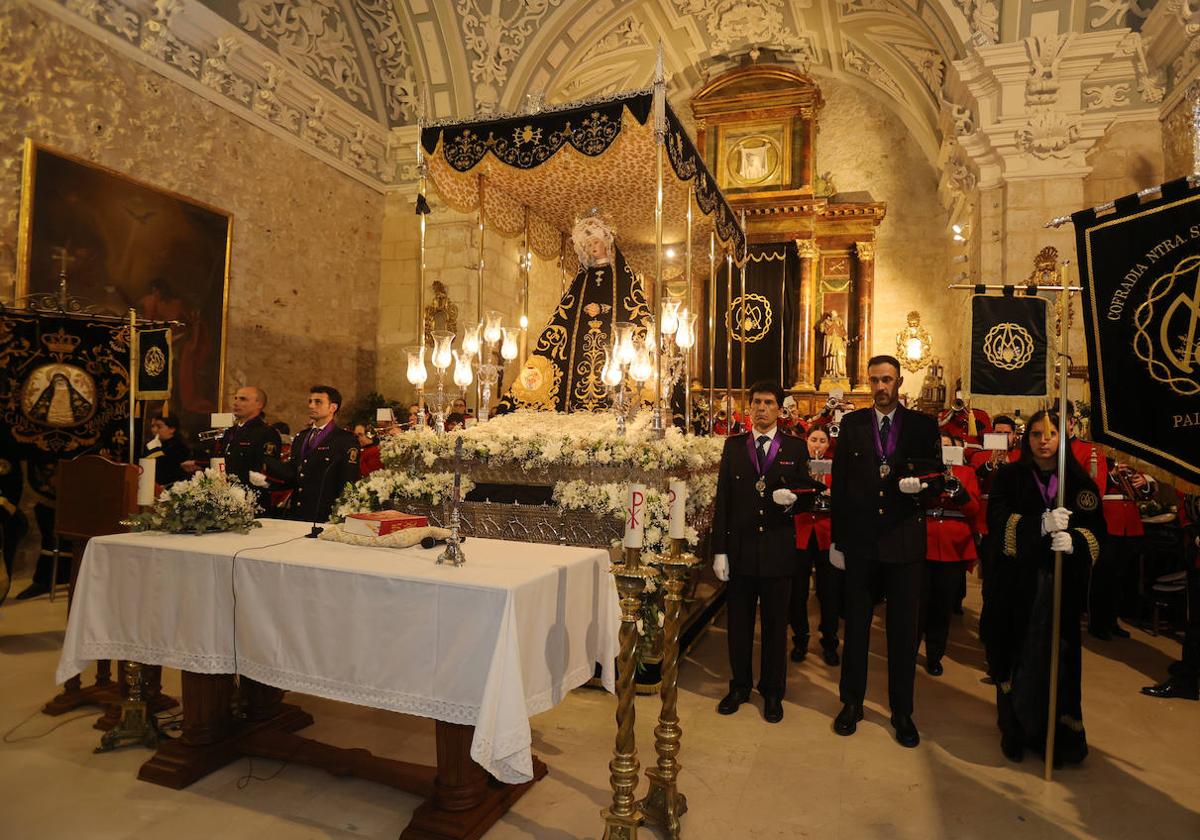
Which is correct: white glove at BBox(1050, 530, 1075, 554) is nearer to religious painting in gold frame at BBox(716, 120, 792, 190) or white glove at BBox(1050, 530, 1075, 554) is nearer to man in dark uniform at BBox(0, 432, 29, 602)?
man in dark uniform at BBox(0, 432, 29, 602)

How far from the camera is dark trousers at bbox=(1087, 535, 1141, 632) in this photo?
19.3 ft

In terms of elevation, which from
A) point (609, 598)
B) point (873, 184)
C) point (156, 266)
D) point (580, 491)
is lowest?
point (609, 598)

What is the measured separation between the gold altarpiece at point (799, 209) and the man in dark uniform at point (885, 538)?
10357mm

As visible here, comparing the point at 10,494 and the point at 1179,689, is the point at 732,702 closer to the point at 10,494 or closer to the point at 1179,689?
the point at 1179,689

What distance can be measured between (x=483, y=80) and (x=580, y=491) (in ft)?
31.3

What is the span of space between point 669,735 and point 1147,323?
264 centimetres

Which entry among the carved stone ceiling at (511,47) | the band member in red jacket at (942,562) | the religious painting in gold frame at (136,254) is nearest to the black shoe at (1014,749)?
the band member in red jacket at (942,562)

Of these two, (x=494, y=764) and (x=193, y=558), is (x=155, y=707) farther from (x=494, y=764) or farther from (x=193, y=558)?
(x=494, y=764)

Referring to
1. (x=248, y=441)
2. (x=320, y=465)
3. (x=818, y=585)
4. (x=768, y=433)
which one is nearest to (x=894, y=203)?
(x=818, y=585)

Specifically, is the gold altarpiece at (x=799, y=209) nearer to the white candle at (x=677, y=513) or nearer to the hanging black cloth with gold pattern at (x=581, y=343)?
the hanging black cloth with gold pattern at (x=581, y=343)

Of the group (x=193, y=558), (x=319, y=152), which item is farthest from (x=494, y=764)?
(x=319, y=152)

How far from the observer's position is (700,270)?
595 inches

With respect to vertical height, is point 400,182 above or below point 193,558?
above

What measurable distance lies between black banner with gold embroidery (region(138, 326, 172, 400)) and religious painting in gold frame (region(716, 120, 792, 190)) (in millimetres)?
11438
